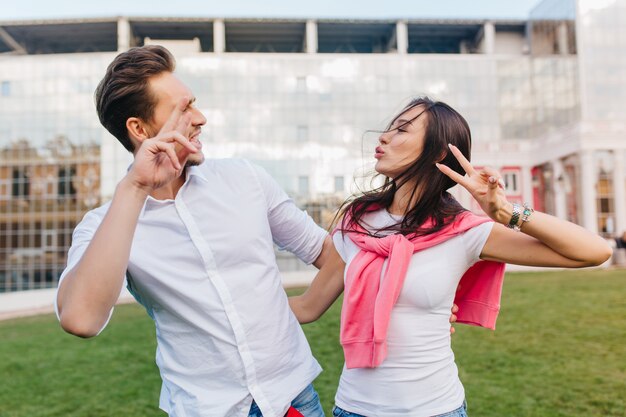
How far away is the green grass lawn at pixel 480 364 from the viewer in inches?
232

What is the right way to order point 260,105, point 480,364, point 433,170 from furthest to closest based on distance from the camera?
point 260,105 < point 480,364 < point 433,170

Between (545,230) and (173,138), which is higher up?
(173,138)

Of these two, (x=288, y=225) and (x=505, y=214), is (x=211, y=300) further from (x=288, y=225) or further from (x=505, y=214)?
(x=505, y=214)

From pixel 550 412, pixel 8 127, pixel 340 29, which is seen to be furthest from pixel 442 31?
pixel 550 412

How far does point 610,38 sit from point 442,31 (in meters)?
12.2

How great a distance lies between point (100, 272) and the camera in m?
1.58

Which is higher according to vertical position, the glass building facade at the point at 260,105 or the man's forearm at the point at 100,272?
the glass building facade at the point at 260,105

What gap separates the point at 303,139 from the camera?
43438 millimetres

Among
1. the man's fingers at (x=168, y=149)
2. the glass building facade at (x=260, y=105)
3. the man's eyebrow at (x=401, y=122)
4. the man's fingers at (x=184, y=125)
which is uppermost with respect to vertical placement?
the glass building facade at (x=260, y=105)

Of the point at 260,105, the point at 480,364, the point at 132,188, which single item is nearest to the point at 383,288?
the point at 132,188

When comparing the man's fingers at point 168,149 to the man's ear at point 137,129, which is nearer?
the man's fingers at point 168,149

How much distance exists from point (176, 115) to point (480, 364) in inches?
251

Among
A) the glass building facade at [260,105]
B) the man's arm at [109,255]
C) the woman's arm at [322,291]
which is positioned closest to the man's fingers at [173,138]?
the man's arm at [109,255]

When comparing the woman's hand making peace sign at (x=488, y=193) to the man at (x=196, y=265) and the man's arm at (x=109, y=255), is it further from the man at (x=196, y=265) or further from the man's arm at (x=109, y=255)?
the man's arm at (x=109, y=255)
